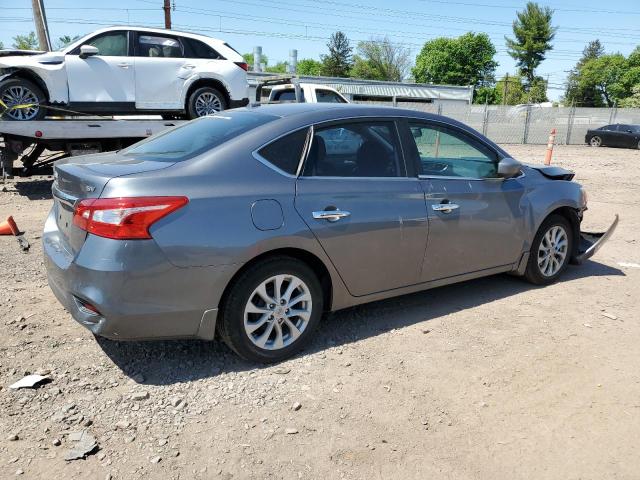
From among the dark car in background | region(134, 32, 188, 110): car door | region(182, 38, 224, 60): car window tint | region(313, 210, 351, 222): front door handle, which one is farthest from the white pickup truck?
the dark car in background

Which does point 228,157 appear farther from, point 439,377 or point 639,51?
point 639,51

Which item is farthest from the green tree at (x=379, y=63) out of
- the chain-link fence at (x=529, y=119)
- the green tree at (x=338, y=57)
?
the chain-link fence at (x=529, y=119)

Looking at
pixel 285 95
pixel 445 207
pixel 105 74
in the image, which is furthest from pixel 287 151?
pixel 285 95

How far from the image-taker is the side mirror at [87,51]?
28.6ft

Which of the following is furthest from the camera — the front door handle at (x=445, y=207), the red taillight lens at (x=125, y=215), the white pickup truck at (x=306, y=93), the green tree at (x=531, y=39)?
the green tree at (x=531, y=39)

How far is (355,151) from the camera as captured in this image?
12.6ft

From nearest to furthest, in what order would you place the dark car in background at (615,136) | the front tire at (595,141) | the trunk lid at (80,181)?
1. the trunk lid at (80,181)
2. the dark car in background at (615,136)
3. the front tire at (595,141)

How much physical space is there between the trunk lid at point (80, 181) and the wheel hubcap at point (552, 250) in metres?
3.53

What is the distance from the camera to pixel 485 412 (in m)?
3.09

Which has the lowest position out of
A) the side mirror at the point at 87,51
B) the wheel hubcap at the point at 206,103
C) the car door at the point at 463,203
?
the car door at the point at 463,203

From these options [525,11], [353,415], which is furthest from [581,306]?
[525,11]

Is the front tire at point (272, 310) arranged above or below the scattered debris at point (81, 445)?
above

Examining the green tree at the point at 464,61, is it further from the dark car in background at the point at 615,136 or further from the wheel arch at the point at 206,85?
the wheel arch at the point at 206,85

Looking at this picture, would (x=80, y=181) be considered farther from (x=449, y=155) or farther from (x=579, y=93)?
(x=579, y=93)
